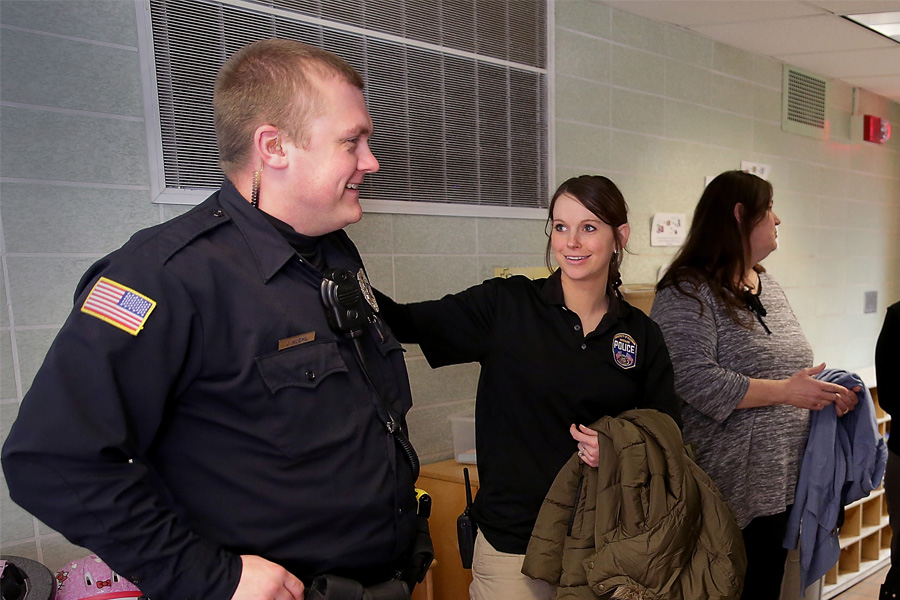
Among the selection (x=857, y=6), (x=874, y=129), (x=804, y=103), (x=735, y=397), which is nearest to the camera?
(x=735, y=397)

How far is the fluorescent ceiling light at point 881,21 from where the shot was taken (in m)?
3.36

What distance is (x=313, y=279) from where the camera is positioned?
3.97ft

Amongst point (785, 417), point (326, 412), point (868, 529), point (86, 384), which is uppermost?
point (86, 384)

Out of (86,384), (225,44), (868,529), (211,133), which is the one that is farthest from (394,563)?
(868,529)

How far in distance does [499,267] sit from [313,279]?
5.63 feet

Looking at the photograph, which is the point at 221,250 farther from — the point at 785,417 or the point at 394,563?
the point at 785,417

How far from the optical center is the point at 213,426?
3.52 ft

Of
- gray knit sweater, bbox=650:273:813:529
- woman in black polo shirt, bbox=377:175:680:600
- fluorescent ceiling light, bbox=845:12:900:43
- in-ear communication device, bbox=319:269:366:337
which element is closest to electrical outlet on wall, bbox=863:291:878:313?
fluorescent ceiling light, bbox=845:12:900:43

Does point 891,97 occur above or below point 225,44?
above

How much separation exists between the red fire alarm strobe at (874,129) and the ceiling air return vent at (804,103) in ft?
1.67

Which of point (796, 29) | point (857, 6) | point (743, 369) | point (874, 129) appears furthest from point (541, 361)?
point (874, 129)

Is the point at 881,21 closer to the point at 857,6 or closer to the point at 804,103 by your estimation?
the point at 857,6

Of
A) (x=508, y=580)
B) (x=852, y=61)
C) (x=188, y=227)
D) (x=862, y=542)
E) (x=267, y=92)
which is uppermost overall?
(x=852, y=61)

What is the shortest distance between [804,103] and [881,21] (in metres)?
1.04
